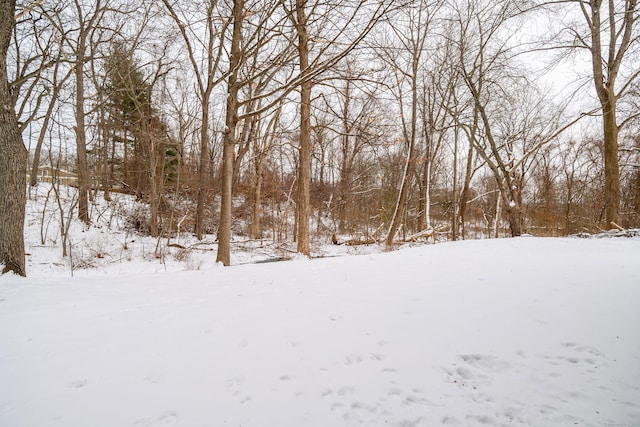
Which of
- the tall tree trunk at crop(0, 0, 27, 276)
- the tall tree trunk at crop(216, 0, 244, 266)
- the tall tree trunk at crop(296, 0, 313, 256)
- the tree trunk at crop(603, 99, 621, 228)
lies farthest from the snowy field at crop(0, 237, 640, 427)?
the tree trunk at crop(603, 99, 621, 228)

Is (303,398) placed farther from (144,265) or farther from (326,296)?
(144,265)

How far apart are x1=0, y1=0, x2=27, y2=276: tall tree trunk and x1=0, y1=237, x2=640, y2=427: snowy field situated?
51.3 inches

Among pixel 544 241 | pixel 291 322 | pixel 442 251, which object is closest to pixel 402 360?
pixel 291 322

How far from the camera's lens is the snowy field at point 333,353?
181 cm

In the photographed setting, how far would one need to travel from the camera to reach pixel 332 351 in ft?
8.09

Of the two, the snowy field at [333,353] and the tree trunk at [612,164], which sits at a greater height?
the tree trunk at [612,164]

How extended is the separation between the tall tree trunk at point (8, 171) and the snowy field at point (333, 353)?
4.28 ft

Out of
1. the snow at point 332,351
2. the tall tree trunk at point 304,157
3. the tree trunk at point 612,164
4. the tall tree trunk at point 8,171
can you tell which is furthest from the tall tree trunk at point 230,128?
the tree trunk at point 612,164

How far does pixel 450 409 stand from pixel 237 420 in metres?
1.33

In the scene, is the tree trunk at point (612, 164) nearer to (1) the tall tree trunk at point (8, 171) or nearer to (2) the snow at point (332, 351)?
(2) the snow at point (332, 351)

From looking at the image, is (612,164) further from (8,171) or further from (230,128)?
(8,171)

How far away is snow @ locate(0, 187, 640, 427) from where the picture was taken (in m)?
1.81

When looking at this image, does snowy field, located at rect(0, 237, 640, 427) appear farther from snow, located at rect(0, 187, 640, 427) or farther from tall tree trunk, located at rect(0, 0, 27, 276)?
tall tree trunk, located at rect(0, 0, 27, 276)

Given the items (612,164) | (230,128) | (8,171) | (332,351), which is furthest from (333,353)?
(612,164)
